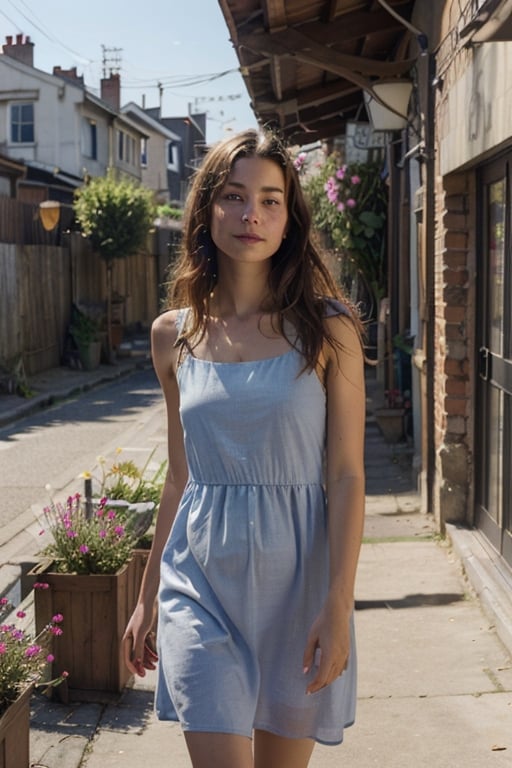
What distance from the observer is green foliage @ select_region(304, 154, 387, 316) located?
12680 mm

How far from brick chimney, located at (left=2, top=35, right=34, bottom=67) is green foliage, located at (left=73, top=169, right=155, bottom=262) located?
1363 centimetres

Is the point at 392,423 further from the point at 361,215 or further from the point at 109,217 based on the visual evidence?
the point at 109,217

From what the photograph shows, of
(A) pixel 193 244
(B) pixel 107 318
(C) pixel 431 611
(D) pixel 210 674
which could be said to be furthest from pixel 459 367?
(B) pixel 107 318

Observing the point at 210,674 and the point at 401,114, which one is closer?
the point at 210,674

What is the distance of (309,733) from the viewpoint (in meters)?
2.32

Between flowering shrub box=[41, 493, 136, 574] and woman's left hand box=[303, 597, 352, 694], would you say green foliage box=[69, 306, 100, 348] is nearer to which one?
flowering shrub box=[41, 493, 136, 574]

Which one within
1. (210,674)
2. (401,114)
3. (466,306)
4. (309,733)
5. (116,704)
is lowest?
(116,704)

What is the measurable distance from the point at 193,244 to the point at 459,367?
4.20 m

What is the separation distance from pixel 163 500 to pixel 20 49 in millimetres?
34582

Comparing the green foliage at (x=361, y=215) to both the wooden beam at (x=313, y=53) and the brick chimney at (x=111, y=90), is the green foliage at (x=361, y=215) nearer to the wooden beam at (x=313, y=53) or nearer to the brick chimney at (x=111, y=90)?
the wooden beam at (x=313, y=53)

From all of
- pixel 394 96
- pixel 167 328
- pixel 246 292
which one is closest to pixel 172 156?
pixel 394 96

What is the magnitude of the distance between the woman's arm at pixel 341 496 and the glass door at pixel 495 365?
326 centimetres

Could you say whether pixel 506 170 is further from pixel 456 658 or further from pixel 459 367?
pixel 456 658

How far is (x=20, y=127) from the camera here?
3331 centimetres
